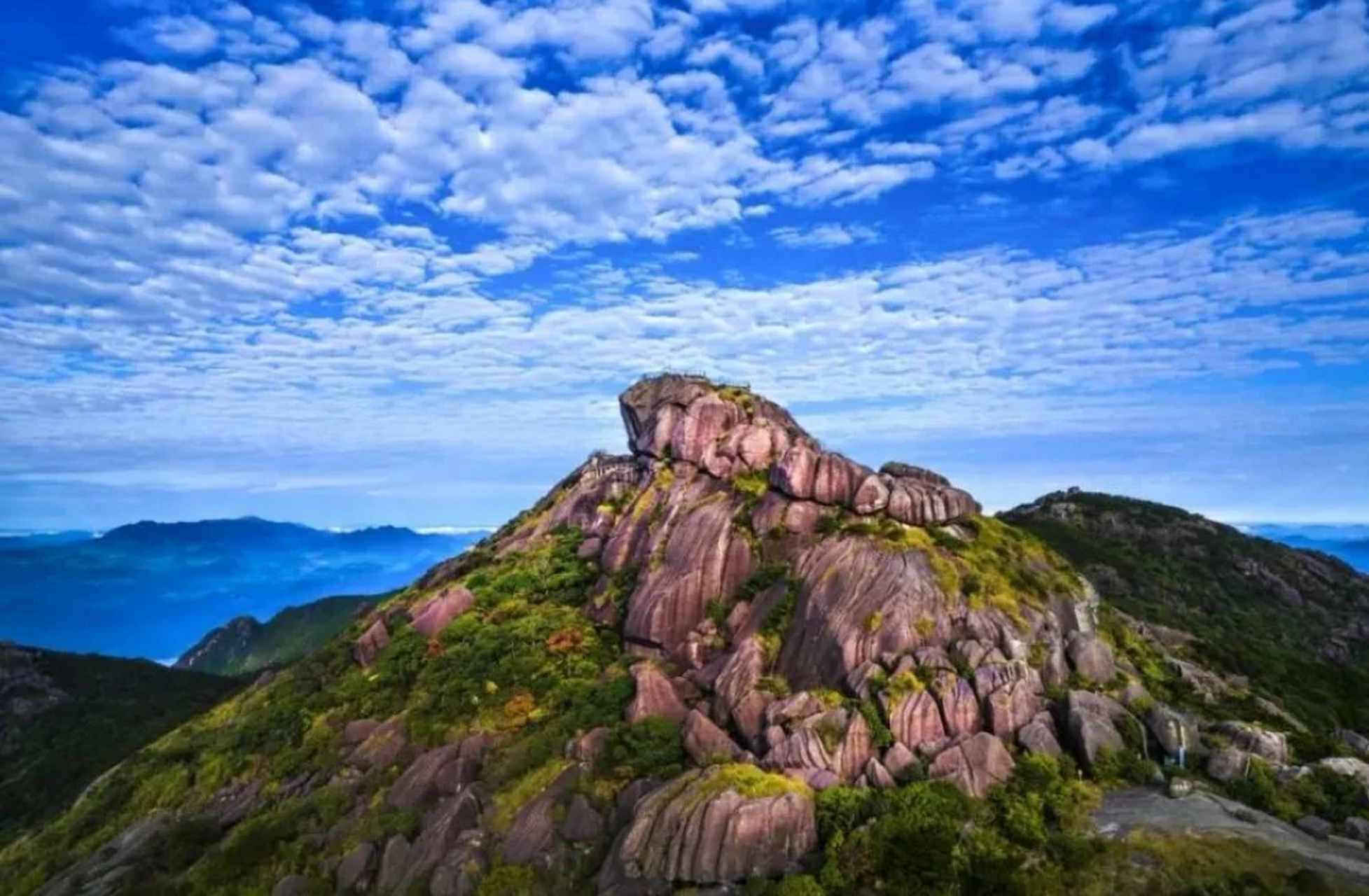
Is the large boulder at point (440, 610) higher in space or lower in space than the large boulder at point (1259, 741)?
higher

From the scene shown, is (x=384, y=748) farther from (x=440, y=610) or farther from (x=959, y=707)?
(x=959, y=707)

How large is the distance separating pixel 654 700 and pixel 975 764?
18.0 metres

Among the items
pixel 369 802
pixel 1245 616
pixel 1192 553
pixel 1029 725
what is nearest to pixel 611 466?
pixel 369 802

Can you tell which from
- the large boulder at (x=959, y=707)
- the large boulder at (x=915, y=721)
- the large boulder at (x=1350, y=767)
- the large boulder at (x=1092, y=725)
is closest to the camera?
the large boulder at (x=1350, y=767)

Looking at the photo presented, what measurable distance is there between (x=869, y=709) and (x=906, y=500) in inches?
655

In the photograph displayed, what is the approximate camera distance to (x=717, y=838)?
36406 mm

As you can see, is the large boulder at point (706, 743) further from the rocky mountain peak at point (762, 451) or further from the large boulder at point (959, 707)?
the rocky mountain peak at point (762, 451)

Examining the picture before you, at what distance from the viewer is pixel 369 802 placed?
1868 inches

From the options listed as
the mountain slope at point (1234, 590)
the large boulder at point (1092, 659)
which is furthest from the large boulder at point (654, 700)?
the mountain slope at point (1234, 590)

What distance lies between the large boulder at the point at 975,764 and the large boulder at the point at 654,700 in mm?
14615

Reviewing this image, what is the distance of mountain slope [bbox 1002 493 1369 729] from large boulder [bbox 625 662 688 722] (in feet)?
168

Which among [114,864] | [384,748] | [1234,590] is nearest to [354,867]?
[384,748]

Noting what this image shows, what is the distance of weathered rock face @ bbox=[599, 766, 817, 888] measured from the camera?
35938 mm

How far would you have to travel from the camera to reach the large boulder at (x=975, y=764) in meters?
37.9
